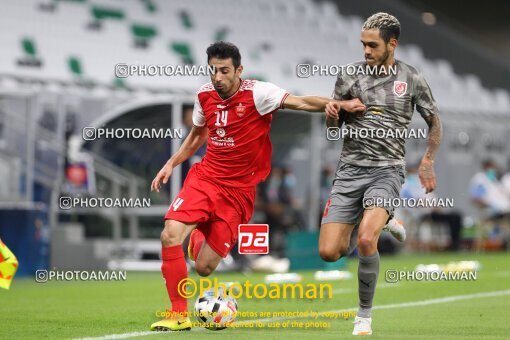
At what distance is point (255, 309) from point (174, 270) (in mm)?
2361

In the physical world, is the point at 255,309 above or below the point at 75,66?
below

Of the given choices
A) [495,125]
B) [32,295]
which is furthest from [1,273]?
[495,125]

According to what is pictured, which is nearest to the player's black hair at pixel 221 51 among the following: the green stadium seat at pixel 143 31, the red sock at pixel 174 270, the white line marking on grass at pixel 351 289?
the red sock at pixel 174 270

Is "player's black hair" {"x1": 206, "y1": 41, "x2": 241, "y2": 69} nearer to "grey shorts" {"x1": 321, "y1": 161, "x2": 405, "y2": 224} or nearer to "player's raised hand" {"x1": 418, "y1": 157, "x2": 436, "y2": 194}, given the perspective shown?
"grey shorts" {"x1": 321, "y1": 161, "x2": 405, "y2": 224}

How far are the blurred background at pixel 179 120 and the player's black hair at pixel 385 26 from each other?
8.42 meters

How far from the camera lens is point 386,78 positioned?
7773mm

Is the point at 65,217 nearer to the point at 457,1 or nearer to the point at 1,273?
the point at 1,273

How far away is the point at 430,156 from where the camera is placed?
25.7 feet

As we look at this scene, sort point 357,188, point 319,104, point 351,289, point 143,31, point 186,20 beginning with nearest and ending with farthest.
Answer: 1. point 319,104
2. point 357,188
3. point 351,289
4. point 143,31
5. point 186,20

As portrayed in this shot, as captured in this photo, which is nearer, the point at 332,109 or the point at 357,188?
the point at 332,109

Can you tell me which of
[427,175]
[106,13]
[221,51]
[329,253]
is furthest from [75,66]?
[427,175]

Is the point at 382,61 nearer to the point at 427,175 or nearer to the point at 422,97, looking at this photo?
the point at 422,97

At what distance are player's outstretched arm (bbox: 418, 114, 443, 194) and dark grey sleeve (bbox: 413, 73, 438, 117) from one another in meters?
0.05

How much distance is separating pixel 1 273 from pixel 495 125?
21685mm
